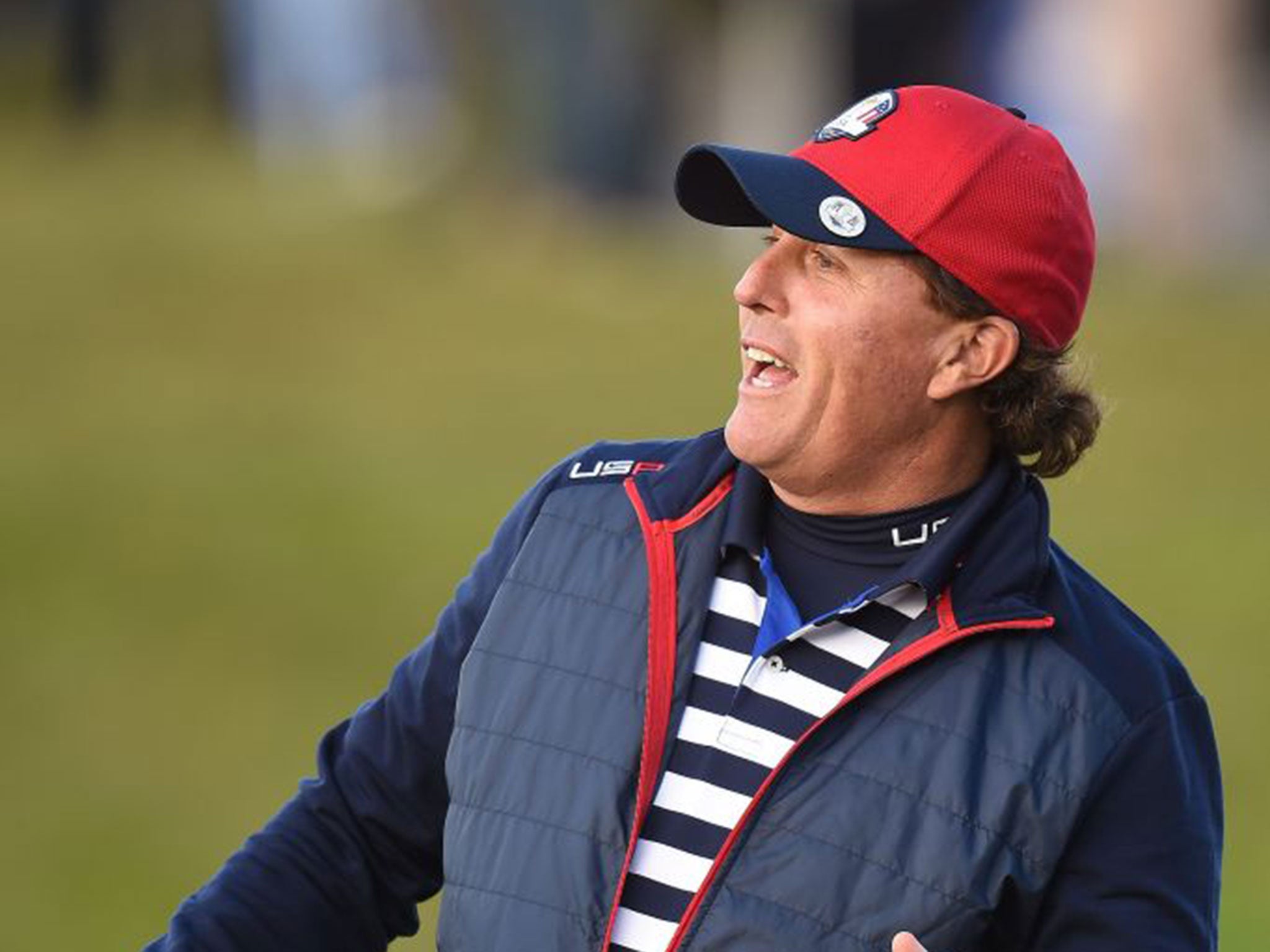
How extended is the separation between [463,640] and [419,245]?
30.5 feet

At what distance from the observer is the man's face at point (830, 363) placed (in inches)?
99.7

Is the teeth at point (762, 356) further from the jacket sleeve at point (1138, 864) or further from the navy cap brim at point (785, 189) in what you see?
the jacket sleeve at point (1138, 864)

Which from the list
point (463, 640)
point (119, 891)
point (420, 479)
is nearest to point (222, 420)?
point (420, 479)

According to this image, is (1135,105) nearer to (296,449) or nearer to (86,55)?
(86,55)

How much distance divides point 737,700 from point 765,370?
1.10 ft

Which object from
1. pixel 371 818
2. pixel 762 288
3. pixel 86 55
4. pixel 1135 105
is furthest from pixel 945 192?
pixel 1135 105

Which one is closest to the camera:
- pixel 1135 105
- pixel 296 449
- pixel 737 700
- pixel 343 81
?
pixel 737 700

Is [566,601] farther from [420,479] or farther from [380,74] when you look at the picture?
[380,74]

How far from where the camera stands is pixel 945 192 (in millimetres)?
2527

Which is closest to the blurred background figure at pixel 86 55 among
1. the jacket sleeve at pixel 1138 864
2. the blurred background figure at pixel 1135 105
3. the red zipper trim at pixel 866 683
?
the blurred background figure at pixel 1135 105

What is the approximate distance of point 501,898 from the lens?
8.08 feet

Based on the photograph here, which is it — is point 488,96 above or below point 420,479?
above

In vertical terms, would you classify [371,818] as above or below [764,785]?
below

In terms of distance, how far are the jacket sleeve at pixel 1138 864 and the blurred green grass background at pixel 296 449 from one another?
3.75 meters
